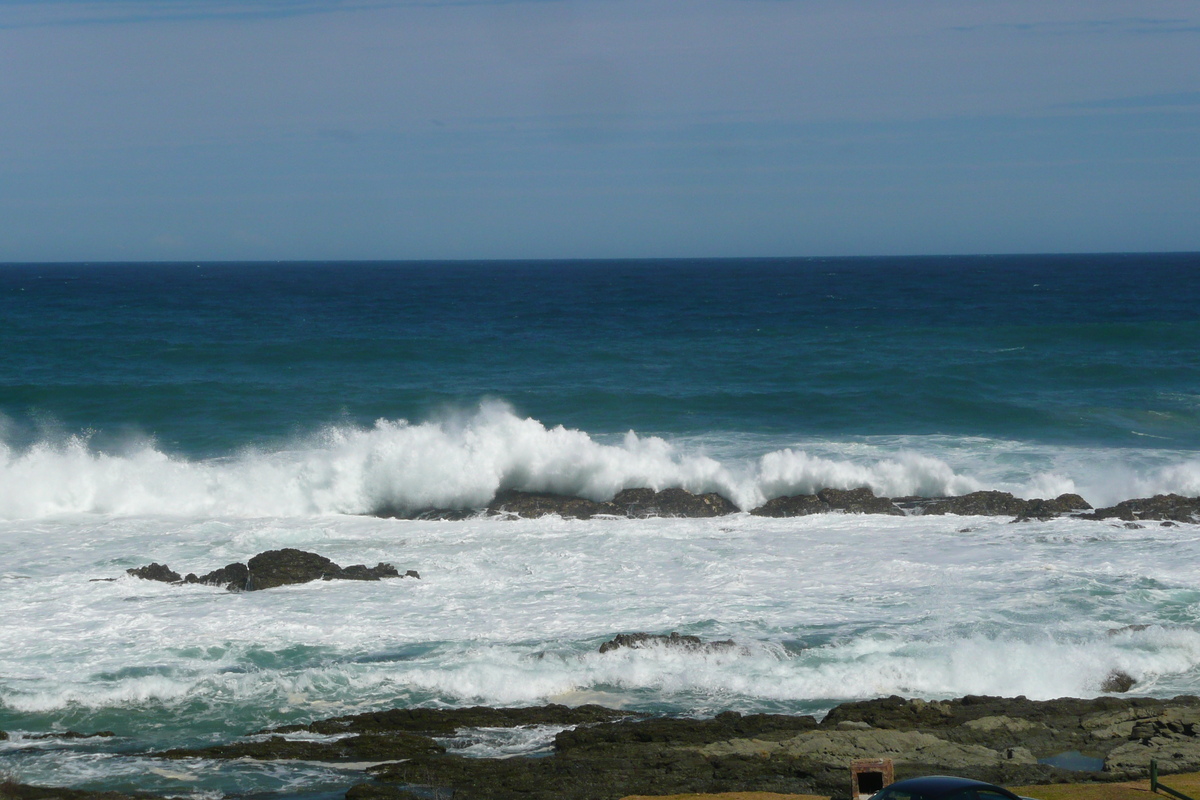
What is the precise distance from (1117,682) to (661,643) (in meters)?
5.94

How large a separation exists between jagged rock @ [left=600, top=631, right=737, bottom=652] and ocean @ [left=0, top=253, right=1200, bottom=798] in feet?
0.54

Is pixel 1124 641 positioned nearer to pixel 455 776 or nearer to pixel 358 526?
pixel 455 776

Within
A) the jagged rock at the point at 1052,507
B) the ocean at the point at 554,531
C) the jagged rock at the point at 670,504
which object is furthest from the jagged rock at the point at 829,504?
the jagged rock at the point at 1052,507

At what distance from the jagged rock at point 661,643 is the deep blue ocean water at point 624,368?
1722 centimetres

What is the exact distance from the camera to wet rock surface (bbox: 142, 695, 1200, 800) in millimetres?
11000

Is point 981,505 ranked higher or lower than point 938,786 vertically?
lower

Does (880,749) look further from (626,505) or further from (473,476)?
(473,476)

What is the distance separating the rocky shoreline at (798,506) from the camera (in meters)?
23.4

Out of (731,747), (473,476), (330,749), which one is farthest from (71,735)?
(473,476)

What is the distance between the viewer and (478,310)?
72.1 m

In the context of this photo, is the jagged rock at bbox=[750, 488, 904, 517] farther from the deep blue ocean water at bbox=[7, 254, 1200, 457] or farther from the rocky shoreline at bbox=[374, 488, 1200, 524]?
the deep blue ocean water at bbox=[7, 254, 1200, 457]

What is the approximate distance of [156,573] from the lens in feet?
62.8

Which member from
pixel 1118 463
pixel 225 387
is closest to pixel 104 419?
pixel 225 387

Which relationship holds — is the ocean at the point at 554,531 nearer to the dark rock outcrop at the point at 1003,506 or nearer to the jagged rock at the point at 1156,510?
the dark rock outcrop at the point at 1003,506
